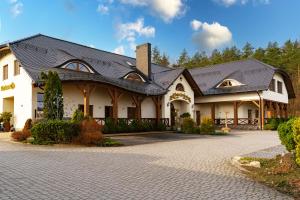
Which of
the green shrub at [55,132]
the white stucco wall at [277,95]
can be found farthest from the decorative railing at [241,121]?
the green shrub at [55,132]

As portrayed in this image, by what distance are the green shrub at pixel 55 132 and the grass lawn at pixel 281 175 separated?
7.90m

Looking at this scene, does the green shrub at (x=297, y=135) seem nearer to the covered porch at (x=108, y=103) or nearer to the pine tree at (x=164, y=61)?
the covered porch at (x=108, y=103)

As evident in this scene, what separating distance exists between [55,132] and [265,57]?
150 feet

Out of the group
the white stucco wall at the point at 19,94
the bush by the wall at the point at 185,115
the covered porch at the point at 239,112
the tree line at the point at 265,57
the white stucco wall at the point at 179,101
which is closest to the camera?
the white stucco wall at the point at 19,94

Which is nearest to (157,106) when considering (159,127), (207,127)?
(159,127)

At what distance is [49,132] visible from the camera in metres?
14.1

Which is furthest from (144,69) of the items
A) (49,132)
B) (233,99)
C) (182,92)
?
(49,132)

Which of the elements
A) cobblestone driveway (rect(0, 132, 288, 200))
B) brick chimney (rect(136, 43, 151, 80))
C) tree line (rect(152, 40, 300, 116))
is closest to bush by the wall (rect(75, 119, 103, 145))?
cobblestone driveway (rect(0, 132, 288, 200))

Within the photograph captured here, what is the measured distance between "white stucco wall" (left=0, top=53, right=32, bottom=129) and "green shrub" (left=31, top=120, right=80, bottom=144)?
491cm

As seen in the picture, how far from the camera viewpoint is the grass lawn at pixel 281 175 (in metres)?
6.47

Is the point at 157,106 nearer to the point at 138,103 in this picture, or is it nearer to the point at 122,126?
the point at 138,103

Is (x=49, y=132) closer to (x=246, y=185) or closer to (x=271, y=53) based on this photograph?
(x=246, y=185)

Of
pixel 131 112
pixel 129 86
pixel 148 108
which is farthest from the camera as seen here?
pixel 148 108

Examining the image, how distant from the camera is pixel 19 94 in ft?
64.3
